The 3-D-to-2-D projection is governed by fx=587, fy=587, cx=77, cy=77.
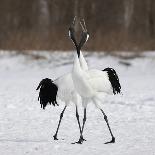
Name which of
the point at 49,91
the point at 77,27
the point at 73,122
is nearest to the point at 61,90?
the point at 49,91

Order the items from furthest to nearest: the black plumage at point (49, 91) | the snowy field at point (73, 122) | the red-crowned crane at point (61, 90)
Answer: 1. the black plumage at point (49, 91)
2. the red-crowned crane at point (61, 90)
3. the snowy field at point (73, 122)

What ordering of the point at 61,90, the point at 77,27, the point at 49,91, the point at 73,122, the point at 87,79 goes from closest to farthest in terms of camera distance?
the point at 87,79 < the point at 61,90 < the point at 49,91 < the point at 73,122 < the point at 77,27

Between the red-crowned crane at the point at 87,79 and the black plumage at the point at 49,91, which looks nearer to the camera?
the red-crowned crane at the point at 87,79

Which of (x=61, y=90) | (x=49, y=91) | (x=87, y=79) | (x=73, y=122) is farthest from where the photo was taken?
(x=73, y=122)

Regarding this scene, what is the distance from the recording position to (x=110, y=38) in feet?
86.7

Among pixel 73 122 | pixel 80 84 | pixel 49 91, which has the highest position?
pixel 80 84

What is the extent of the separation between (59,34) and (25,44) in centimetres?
238

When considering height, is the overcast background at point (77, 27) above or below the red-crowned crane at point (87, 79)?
below

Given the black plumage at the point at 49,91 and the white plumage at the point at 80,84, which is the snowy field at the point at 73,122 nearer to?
the white plumage at the point at 80,84

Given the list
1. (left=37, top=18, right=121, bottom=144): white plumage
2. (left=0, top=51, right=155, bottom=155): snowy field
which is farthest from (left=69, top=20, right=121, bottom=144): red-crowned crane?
(left=0, top=51, right=155, bottom=155): snowy field

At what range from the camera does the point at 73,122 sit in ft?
34.0

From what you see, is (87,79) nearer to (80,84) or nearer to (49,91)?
(80,84)

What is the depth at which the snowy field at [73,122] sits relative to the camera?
316 inches

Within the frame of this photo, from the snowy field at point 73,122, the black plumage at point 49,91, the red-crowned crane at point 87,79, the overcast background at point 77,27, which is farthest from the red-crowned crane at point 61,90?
the overcast background at point 77,27
